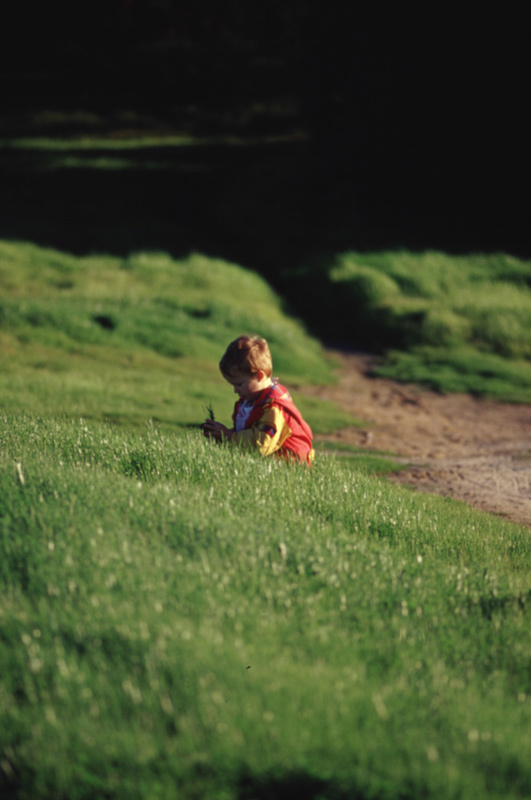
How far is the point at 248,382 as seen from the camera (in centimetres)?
581

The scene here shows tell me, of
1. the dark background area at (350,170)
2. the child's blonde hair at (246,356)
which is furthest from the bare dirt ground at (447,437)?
the dark background area at (350,170)

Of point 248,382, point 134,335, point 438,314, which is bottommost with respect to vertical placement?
point 248,382

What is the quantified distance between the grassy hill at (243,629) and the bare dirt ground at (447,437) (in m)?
1.44

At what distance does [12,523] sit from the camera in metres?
3.79

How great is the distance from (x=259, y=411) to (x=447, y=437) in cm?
453

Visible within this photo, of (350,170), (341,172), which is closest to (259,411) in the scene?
(350,170)

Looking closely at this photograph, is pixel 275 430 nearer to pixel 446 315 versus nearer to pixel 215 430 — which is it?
pixel 215 430

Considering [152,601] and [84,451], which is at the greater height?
[84,451]

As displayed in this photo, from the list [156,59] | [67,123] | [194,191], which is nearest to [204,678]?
[194,191]

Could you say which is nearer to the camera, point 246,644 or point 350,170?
point 246,644

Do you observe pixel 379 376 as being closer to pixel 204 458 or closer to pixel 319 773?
pixel 204 458

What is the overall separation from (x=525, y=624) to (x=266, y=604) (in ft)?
4.15

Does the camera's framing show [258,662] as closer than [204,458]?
Yes

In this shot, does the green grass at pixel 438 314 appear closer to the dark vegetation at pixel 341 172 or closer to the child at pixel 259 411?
the dark vegetation at pixel 341 172
